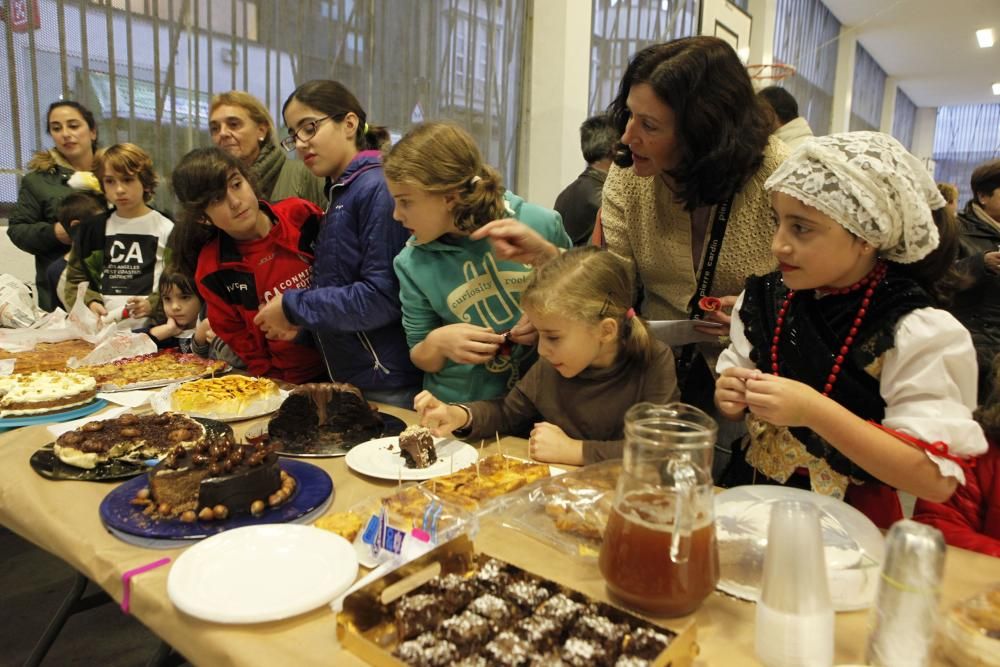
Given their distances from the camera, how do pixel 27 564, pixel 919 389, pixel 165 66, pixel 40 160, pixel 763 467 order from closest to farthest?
pixel 919 389
pixel 763 467
pixel 27 564
pixel 40 160
pixel 165 66

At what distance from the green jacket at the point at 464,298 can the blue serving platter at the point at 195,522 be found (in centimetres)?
62

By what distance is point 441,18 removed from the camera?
5.19m

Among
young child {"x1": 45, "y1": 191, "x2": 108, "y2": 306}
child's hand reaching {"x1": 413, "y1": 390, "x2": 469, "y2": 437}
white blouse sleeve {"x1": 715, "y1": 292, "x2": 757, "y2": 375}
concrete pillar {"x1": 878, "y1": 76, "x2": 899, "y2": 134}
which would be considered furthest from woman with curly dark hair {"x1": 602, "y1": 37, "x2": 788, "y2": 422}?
concrete pillar {"x1": 878, "y1": 76, "x2": 899, "y2": 134}

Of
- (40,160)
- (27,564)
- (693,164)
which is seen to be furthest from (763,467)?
(40,160)

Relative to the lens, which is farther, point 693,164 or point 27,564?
point 27,564

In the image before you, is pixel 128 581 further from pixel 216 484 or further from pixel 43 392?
pixel 43 392

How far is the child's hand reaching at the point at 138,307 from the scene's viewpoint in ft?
10.1

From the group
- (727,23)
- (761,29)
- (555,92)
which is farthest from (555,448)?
(761,29)

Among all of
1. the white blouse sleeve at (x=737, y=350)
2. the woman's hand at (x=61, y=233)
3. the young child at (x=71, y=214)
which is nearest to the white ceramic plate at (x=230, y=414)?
the white blouse sleeve at (x=737, y=350)

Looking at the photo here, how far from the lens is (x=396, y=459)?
1492 millimetres

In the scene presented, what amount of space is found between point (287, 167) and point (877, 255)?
2.58 metres

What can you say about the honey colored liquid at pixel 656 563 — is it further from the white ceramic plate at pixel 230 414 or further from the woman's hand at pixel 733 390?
the white ceramic plate at pixel 230 414

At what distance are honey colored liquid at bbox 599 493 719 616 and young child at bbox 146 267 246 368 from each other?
7.72 feet

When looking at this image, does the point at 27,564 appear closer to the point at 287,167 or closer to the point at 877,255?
the point at 287,167
